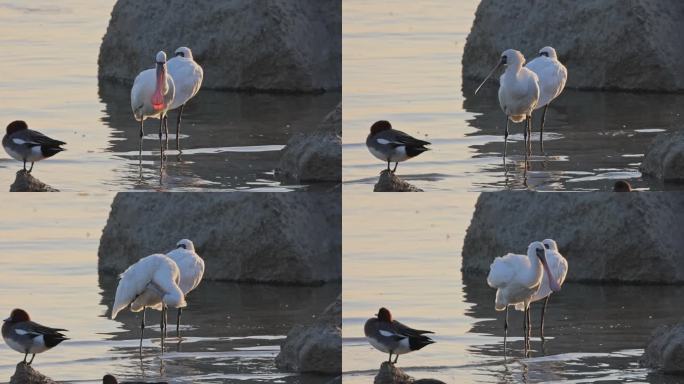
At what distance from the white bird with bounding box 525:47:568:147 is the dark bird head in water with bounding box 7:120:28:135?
3.53 m

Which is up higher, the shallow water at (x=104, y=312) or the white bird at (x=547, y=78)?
the white bird at (x=547, y=78)

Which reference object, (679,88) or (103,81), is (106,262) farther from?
(679,88)

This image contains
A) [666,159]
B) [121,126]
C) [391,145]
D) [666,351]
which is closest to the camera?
[391,145]

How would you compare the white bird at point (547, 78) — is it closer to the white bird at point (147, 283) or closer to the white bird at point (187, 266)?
the white bird at point (187, 266)

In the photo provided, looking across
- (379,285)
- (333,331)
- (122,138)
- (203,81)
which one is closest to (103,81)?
(203,81)

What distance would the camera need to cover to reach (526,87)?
13.4m

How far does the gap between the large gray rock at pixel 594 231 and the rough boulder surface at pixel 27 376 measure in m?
4.42

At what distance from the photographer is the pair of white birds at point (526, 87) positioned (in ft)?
43.5

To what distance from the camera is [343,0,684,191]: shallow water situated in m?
12.8

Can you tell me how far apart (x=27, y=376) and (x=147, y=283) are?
1.11m

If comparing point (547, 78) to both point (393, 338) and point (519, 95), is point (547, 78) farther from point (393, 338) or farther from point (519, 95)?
point (393, 338)

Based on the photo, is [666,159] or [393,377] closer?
[393,377]

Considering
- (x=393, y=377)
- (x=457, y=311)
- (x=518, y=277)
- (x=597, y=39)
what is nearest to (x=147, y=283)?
(x=393, y=377)

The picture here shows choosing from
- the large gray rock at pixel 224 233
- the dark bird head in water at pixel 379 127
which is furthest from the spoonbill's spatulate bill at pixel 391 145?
the large gray rock at pixel 224 233
